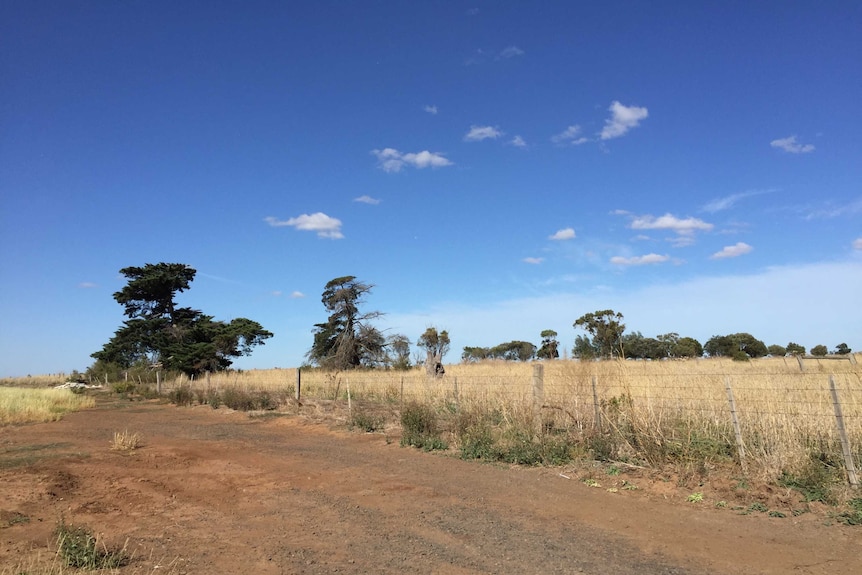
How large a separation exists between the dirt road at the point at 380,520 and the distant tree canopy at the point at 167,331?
3622cm

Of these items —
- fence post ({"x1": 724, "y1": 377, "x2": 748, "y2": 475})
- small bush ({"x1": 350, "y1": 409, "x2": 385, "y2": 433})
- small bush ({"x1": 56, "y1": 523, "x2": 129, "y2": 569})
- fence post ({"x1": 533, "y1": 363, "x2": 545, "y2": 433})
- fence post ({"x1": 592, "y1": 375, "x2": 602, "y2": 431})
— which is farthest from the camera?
small bush ({"x1": 350, "y1": 409, "x2": 385, "y2": 433})

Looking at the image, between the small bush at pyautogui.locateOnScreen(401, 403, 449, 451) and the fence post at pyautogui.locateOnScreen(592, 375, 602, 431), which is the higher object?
the fence post at pyautogui.locateOnScreen(592, 375, 602, 431)

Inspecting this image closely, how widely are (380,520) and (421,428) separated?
20.8 feet

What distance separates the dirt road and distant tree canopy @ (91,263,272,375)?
119 feet

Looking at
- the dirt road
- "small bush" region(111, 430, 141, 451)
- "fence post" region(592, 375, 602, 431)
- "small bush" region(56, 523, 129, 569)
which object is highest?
"fence post" region(592, 375, 602, 431)

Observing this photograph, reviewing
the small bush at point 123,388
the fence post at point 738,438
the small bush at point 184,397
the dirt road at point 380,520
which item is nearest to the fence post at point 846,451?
the dirt road at point 380,520

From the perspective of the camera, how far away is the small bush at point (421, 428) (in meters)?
11.9

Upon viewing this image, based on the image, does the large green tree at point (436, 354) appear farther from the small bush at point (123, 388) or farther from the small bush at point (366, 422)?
the small bush at point (123, 388)

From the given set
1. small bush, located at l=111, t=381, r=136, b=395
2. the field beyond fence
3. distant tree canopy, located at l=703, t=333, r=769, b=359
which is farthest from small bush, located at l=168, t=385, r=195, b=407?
distant tree canopy, located at l=703, t=333, r=769, b=359

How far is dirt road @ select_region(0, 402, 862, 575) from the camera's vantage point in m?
5.08

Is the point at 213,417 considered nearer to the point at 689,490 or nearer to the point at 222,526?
the point at 222,526

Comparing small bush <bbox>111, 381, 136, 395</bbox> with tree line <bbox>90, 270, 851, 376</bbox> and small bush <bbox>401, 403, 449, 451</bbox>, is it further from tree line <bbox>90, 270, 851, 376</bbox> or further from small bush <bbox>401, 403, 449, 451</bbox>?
small bush <bbox>401, 403, 449, 451</bbox>

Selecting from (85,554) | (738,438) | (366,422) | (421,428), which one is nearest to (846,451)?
(738,438)

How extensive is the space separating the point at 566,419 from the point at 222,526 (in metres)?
6.70
